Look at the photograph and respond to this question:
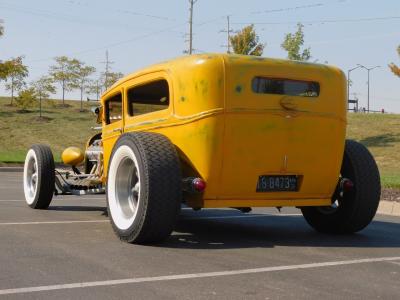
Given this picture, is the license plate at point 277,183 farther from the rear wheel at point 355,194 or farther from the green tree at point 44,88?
the green tree at point 44,88

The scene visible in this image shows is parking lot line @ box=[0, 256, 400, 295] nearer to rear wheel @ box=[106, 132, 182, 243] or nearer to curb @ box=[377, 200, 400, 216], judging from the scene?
rear wheel @ box=[106, 132, 182, 243]

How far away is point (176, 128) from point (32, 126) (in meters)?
34.4

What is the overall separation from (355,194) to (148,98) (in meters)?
2.62

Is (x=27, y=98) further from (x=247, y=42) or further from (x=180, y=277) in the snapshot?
(x=180, y=277)

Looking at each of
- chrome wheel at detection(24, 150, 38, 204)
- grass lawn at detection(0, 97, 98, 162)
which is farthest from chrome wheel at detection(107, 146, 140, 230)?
grass lawn at detection(0, 97, 98, 162)

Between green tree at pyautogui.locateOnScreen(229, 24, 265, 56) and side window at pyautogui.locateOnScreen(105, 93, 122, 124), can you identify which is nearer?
side window at pyautogui.locateOnScreen(105, 93, 122, 124)

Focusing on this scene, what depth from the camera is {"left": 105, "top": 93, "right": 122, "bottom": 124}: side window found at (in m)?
7.88

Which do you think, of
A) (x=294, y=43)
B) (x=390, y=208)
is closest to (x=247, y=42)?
(x=294, y=43)

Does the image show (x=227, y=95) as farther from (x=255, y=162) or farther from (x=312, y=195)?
(x=312, y=195)

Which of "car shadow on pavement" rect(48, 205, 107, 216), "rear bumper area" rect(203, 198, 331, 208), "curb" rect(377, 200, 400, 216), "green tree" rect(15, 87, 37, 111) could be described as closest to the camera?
"rear bumper area" rect(203, 198, 331, 208)

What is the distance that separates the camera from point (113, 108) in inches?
320

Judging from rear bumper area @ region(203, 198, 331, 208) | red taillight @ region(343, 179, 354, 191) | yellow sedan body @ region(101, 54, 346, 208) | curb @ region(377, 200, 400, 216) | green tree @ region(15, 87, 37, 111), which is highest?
green tree @ region(15, 87, 37, 111)

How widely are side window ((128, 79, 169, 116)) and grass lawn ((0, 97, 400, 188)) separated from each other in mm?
16819

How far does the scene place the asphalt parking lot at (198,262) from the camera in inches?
160
